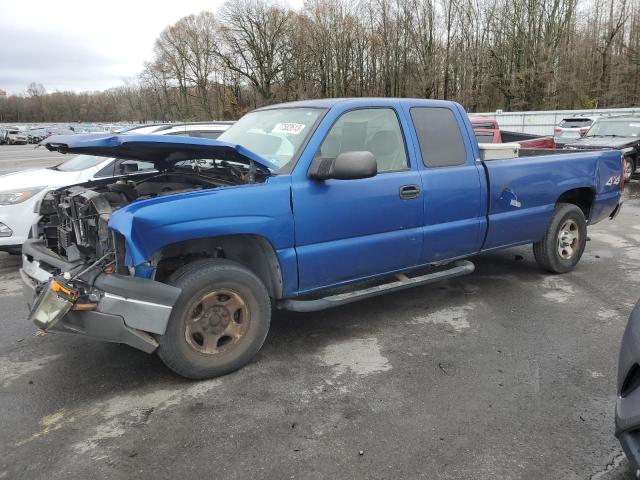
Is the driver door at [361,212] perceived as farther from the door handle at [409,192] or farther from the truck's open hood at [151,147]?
the truck's open hood at [151,147]

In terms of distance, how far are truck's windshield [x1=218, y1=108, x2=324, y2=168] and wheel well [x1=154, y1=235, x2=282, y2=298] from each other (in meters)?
0.63

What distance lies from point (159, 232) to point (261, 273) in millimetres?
933

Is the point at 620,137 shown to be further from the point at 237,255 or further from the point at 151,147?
the point at 151,147

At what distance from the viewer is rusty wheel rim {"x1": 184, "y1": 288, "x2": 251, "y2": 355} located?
134 inches

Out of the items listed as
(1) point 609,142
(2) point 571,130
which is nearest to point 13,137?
(2) point 571,130

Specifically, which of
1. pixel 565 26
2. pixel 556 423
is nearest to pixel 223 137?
pixel 556 423

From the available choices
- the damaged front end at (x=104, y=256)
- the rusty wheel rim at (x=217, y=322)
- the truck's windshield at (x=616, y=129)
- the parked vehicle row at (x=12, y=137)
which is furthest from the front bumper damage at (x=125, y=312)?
the parked vehicle row at (x=12, y=137)

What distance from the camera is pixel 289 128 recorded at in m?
4.15

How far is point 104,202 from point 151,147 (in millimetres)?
601

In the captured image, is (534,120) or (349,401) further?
(534,120)

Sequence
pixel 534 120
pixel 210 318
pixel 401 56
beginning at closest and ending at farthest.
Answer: pixel 210 318
pixel 534 120
pixel 401 56

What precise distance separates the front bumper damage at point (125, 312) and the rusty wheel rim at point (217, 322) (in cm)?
23

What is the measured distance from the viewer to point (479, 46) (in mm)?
40500

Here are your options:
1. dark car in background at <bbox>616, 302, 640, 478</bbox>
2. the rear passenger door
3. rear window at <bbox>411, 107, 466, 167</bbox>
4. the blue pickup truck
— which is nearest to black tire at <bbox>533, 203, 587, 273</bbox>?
the blue pickup truck
